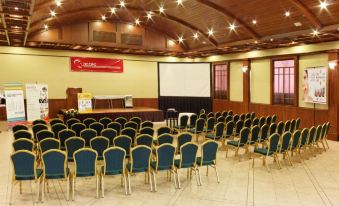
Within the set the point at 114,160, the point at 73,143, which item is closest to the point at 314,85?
the point at 114,160

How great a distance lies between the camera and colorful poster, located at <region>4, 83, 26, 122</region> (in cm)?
1356

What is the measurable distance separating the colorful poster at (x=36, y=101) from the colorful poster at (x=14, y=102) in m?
0.39

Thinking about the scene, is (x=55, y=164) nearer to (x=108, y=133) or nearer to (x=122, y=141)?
(x=122, y=141)

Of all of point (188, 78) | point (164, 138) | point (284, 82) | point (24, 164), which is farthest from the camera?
point (188, 78)

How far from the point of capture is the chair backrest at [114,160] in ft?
19.4

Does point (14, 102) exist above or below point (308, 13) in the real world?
below

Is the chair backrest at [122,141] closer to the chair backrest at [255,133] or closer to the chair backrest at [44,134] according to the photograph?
the chair backrest at [44,134]

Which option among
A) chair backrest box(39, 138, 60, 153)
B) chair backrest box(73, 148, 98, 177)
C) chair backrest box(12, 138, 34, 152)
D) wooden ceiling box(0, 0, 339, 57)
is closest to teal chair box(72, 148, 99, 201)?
chair backrest box(73, 148, 98, 177)

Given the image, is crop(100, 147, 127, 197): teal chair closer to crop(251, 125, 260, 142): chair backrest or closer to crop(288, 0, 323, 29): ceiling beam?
crop(251, 125, 260, 142): chair backrest

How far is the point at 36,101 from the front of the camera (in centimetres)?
1450

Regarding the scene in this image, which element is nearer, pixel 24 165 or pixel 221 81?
pixel 24 165

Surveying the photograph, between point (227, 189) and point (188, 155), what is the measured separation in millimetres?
1070

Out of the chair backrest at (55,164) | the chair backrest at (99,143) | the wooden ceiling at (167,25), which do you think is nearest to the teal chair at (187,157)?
the chair backrest at (99,143)

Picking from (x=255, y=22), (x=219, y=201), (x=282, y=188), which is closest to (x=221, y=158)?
(x=282, y=188)
